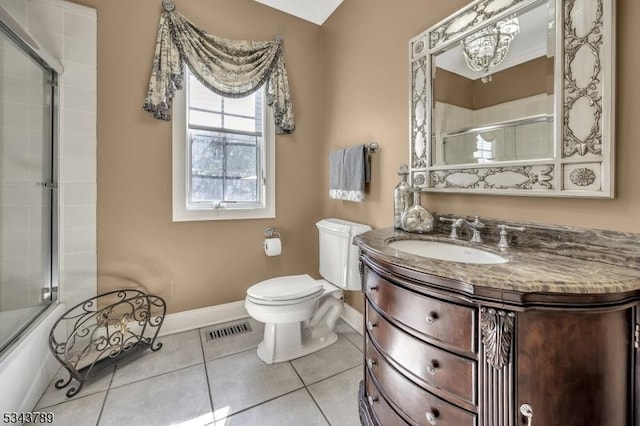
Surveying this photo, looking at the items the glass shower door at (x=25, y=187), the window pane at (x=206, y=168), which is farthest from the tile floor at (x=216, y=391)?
the window pane at (x=206, y=168)

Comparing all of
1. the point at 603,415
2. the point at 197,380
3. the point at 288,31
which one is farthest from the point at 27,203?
the point at 603,415

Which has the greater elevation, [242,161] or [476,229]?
[242,161]

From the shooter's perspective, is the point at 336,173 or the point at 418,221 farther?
the point at 336,173

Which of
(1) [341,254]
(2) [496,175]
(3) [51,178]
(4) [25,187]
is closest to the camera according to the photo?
(2) [496,175]

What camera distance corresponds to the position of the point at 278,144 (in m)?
2.35

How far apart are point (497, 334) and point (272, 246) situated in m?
1.75

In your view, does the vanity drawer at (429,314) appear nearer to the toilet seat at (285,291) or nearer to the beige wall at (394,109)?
the beige wall at (394,109)

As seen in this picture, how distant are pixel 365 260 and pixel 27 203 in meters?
2.01

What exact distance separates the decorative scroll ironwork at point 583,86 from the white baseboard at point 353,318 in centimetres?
165

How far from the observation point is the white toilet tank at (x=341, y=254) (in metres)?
1.85

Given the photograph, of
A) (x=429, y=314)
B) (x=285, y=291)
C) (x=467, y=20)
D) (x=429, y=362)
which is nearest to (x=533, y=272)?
(x=429, y=314)

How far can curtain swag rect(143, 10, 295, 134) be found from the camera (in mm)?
1888

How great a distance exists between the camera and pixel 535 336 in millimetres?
677

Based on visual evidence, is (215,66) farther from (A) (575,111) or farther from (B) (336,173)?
(A) (575,111)
